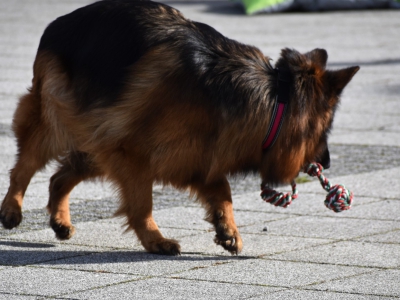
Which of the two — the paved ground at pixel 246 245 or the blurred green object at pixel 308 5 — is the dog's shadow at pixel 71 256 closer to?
the paved ground at pixel 246 245

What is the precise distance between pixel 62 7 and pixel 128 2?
15256 millimetres

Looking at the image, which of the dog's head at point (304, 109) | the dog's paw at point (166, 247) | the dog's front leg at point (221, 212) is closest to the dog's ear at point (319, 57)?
the dog's head at point (304, 109)

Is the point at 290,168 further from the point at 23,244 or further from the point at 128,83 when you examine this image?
the point at 23,244

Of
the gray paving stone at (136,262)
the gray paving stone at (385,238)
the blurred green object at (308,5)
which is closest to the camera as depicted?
the gray paving stone at (136,262)

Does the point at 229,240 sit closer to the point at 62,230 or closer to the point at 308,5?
the point at 62,230

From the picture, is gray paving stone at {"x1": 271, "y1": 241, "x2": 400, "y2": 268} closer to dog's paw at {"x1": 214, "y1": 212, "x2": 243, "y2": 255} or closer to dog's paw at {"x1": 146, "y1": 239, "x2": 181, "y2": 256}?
dog's paw at {"x1": 214, "y1": 212, "x2": 243, "y2": 255}

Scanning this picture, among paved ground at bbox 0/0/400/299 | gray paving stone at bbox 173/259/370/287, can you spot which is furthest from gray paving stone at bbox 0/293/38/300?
gray paving stone at bbox 173/259/370/287

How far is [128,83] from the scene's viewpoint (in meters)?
4.87

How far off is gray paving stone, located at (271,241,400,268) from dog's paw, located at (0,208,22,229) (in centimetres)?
174

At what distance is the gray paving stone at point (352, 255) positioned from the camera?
4.67 m

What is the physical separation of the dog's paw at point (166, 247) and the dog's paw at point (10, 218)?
0.98 metres

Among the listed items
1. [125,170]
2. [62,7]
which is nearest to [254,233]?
[125,170]

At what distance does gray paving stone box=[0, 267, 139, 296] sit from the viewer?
4.02 meters

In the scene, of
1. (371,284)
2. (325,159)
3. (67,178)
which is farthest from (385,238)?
(67,178)
